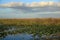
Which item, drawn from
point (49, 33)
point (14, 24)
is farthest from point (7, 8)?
point (49, 33)

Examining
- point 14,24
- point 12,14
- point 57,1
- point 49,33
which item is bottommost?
point 49,33

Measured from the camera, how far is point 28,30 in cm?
149

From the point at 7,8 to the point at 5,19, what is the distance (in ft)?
0.43

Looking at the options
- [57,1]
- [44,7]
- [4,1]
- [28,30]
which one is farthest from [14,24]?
[57,1]

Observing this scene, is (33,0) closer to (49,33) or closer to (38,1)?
(38,1)

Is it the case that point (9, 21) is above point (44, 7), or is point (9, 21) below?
below

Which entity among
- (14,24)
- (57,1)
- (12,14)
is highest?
(57,1)

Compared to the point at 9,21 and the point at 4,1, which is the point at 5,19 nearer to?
the point at 9,21

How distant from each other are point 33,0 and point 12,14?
289mm

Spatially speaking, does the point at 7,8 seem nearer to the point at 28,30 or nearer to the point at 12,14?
the point at 12,14

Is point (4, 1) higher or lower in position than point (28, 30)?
higher

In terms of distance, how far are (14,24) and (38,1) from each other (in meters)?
0.38

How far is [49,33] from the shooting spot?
1473mm

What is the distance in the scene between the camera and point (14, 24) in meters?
1.50
